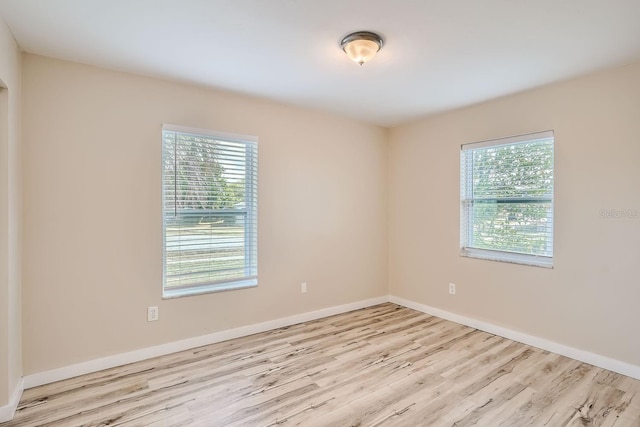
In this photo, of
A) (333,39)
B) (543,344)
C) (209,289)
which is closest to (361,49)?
(333,39)

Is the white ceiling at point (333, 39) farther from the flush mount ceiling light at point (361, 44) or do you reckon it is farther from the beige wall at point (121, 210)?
the beige wall at point (121, 210)

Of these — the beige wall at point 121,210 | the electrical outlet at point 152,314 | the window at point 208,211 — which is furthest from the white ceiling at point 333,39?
the electrical outlet at point 152,314

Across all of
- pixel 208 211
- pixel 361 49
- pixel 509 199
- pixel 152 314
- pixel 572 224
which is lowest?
pixel 152 314

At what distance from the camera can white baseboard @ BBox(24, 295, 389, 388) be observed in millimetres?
2461

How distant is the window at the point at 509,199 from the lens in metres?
3.11

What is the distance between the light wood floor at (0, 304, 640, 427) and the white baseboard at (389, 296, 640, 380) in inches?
2.9

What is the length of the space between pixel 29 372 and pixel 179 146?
2030 mm

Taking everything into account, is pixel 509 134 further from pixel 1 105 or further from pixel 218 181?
pixel 1 105

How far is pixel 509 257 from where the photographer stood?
341 centimetres

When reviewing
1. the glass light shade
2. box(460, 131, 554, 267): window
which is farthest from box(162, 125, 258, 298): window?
box(460, 131, 554, 267): window

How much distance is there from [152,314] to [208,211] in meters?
1.02

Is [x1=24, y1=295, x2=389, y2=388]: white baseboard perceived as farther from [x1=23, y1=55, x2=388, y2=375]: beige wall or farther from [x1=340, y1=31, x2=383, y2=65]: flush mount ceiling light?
[x1=340, y1=31, x2=383, y2=65]: flush mount ceiling light

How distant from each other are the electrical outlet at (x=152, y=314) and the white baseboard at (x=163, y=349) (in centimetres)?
24

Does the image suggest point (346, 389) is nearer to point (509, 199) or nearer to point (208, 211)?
point (208, 211)
